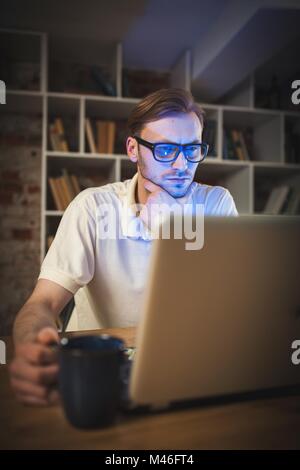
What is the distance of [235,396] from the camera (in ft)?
2.23

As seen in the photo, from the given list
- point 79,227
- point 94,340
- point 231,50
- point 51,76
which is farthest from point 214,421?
point 51,76

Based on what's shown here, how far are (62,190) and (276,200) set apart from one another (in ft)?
5.82

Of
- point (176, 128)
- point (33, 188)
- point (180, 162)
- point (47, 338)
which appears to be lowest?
point (47, 338)

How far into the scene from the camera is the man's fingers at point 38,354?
0.62 m

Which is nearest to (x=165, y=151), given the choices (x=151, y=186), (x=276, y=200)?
(x=151, y=186)

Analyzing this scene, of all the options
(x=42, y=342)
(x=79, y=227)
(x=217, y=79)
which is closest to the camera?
(x=42, y=342)

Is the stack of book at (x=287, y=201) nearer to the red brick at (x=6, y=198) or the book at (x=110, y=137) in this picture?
the book at (x=110, y=137)

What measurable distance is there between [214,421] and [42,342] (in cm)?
28

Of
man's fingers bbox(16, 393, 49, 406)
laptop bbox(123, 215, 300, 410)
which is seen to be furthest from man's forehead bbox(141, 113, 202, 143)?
man's fingers bbox(16, 393, 49, 406)

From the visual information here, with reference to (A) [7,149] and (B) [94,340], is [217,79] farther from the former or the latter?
(B) [94,340]

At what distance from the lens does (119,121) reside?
3539 mm

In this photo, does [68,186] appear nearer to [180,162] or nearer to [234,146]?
[234,146]

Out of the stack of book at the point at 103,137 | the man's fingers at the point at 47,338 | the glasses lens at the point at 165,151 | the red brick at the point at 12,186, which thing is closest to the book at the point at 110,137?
the stack of book at the point at 103,137

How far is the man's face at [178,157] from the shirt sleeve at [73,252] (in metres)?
0.26
